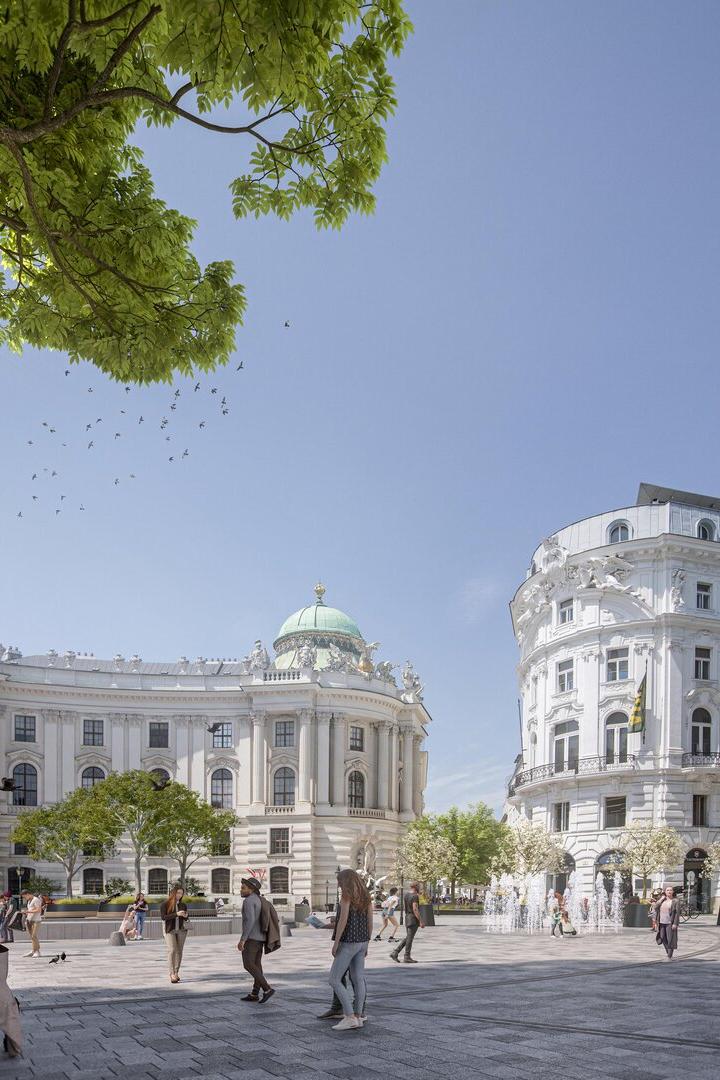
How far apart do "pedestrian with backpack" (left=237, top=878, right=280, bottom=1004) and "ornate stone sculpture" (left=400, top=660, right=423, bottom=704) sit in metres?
63.2

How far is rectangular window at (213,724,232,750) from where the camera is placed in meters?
72.6

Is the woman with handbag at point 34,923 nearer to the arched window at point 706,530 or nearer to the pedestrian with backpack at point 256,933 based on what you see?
the pedestrian with backpack at point 256,933

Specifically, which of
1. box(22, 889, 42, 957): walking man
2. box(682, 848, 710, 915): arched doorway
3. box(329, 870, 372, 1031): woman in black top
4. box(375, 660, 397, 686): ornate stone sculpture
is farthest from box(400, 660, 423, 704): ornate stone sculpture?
box(329, 870, 372, 1031): woman in black top

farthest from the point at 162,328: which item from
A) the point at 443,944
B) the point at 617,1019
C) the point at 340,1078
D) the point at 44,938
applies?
the point at 44,938

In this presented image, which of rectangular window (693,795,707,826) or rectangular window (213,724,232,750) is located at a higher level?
rectangular window (213,724,232,750)

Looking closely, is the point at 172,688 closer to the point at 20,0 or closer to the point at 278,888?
the point at 278,888

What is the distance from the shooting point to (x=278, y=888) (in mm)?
69000

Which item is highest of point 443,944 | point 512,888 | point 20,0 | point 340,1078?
point 20,0

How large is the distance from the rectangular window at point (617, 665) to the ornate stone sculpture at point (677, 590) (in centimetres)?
357

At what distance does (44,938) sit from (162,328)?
1149 inches

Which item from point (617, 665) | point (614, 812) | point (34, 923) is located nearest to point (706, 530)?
point (617, 665)

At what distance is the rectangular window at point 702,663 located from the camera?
5400 centimetres

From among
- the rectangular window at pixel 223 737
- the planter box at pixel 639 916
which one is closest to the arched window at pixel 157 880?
the rectangular window at pixel 223 737

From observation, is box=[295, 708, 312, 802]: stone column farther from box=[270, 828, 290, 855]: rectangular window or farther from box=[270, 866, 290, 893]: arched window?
box=[270, 866, 290, 893]: arched window
